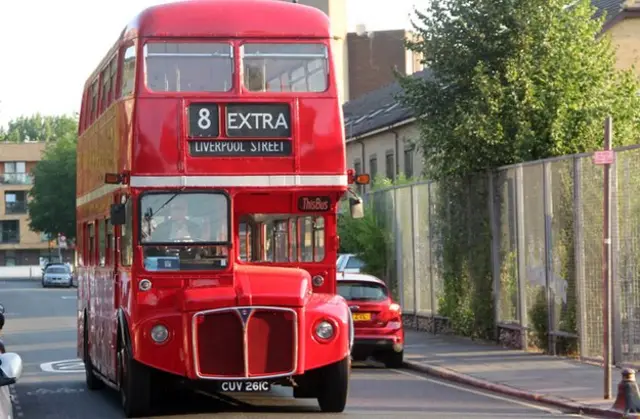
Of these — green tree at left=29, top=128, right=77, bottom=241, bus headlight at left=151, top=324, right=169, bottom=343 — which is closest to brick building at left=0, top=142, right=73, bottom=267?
green tree at left=29, top=128, right=77, bottom=241

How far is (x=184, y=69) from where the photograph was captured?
53.7 ft

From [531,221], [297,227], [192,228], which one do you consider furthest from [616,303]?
[192,228]

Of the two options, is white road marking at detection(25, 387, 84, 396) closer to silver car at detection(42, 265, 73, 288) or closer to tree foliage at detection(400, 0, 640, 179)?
tree foliage at detection(400, 0, 640, 179)

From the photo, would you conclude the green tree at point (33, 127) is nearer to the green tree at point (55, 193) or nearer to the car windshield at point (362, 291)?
the green tree at point (55, 193)

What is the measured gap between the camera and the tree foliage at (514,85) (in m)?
26.5

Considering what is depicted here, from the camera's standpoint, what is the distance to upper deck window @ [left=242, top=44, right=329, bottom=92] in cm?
1647

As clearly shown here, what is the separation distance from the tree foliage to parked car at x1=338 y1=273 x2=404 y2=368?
4.33 meters

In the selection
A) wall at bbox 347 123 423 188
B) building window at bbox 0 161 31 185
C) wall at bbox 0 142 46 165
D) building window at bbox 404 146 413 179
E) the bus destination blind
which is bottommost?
the bus destination blind

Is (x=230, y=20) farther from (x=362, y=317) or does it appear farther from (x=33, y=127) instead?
(x=33, y=127)

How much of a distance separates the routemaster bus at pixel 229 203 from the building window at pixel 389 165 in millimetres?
41107

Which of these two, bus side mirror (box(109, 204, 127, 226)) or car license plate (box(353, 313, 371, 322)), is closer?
bus side mirror (box(109, 204, 127, 226))

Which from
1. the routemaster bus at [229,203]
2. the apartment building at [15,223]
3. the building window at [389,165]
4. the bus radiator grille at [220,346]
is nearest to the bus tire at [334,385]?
the routemaster bus at [229,203]

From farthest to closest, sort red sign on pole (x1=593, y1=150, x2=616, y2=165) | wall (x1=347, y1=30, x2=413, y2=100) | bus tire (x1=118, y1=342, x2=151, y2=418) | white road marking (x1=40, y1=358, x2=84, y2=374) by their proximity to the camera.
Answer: wall (x1=347, y1=30, x2=413, y2=100), white road marking (x1=40, y1=358, x2=84, y2=374), red sign on pole (x1=593, y1=150, x2=616, y2=165), bus tire (x1=118, y1=342, x2=151, y2=418)

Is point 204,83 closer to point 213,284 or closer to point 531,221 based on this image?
point 213,284
